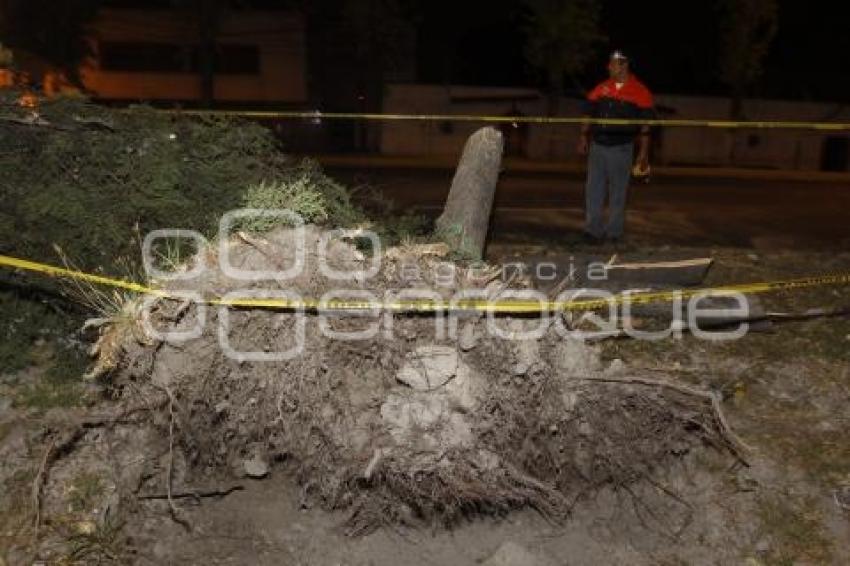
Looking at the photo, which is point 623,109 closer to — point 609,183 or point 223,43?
point 609,183

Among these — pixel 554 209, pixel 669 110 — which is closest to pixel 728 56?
pixel 669 110

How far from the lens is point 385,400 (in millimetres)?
3545

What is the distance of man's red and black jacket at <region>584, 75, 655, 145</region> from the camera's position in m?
6.98

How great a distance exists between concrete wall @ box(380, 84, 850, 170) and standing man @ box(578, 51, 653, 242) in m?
15.7

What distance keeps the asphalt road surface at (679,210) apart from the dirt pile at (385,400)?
11.8 ft

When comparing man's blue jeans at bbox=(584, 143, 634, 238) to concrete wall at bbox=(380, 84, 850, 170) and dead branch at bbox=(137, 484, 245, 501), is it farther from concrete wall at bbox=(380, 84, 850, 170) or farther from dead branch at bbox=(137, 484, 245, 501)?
concrete wall at bbox=(380, 84, 850, 170)

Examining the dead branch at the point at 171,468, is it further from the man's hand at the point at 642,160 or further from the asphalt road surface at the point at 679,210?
the man's hand at the point at 642,160

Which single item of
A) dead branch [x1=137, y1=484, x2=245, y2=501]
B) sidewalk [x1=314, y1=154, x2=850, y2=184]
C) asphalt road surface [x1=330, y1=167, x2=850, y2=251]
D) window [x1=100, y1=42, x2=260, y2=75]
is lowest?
dead branch [x1=137, y1=484, x2=245, y2=501]

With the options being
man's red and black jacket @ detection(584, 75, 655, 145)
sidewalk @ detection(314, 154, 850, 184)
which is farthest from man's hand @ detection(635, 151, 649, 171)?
sidewalk @ detection(314, 154, 850, 184)

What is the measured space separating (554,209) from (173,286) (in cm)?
617

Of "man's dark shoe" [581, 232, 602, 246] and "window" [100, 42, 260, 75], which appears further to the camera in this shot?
"window" [100, 42, 260, 75]

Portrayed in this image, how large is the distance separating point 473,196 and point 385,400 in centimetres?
Result: 241

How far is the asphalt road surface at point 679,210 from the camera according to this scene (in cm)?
789

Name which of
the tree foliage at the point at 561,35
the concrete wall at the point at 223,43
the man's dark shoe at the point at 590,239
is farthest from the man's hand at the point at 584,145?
the concrete wall at the point at 223,43
